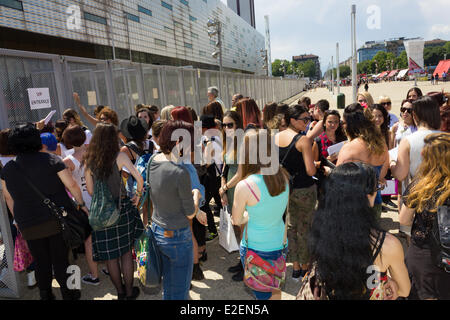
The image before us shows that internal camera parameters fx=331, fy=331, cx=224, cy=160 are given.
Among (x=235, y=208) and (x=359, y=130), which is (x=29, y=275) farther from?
(x=359, y=130)

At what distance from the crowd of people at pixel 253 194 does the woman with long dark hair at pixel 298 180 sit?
0.04 ft

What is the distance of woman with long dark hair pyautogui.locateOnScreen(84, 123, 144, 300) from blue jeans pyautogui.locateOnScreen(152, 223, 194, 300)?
2.45ft

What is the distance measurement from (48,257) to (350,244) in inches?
119

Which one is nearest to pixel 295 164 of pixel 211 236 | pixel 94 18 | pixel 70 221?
pixel 211 236

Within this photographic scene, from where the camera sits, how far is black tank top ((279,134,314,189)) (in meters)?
3.57

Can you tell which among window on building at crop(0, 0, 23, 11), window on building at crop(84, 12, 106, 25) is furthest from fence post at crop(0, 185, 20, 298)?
window on building at crop(84, 12, 106, 25)

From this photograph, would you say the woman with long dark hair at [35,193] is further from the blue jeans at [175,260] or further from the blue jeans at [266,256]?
the blue jeans at [266,256]

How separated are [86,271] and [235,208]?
2957mm

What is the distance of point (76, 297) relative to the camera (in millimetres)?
3635

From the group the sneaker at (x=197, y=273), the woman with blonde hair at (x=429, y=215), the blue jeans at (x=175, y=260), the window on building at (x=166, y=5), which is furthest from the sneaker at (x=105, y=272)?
the window on building at (x=166, y=5)

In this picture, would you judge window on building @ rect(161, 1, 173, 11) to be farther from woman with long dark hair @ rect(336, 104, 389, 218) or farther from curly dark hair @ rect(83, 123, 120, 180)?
woman with long dark hair @ rect(336, 104, 389, 218)

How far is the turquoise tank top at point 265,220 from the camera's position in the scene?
2453 mm

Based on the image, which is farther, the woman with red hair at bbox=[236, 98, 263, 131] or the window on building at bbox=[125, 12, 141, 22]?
the window on building at bbox=[125, 12, 141, 22]

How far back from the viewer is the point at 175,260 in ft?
8.63
